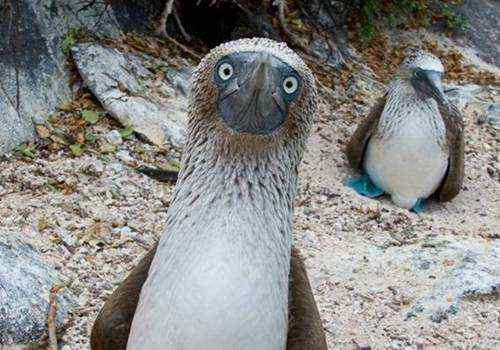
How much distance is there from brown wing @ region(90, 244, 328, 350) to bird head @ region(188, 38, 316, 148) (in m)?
0.66

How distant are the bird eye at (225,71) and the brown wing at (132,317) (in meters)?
0.93

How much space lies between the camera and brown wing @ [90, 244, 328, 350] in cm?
321

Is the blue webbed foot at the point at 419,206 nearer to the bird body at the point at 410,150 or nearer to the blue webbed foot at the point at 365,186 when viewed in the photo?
the bird body at the point at 410,150

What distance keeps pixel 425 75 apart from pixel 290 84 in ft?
15.2

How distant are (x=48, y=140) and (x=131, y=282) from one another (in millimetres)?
2496

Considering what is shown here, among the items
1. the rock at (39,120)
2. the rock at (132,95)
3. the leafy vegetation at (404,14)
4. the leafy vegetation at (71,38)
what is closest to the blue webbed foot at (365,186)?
the rock at (132,95)

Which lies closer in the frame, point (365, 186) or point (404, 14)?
point (365, 186)

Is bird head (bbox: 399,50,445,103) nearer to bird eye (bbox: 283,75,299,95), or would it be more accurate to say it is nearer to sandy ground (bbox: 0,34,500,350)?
sandy ground (bbox: 0,34,500,350)

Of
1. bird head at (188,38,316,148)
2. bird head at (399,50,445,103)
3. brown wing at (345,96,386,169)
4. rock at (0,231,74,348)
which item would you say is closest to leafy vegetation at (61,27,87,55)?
rock at (0,231,74,348)

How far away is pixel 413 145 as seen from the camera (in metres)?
7.17

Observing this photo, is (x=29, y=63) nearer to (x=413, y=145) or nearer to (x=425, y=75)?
(x=413, y=145)

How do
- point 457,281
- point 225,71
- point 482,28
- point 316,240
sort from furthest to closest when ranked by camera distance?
point 482,28
point 316,240
point 457,281
point 225,71

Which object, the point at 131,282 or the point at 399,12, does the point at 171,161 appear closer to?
the point at 131,282

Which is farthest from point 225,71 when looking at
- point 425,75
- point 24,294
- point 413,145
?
point 425,75
